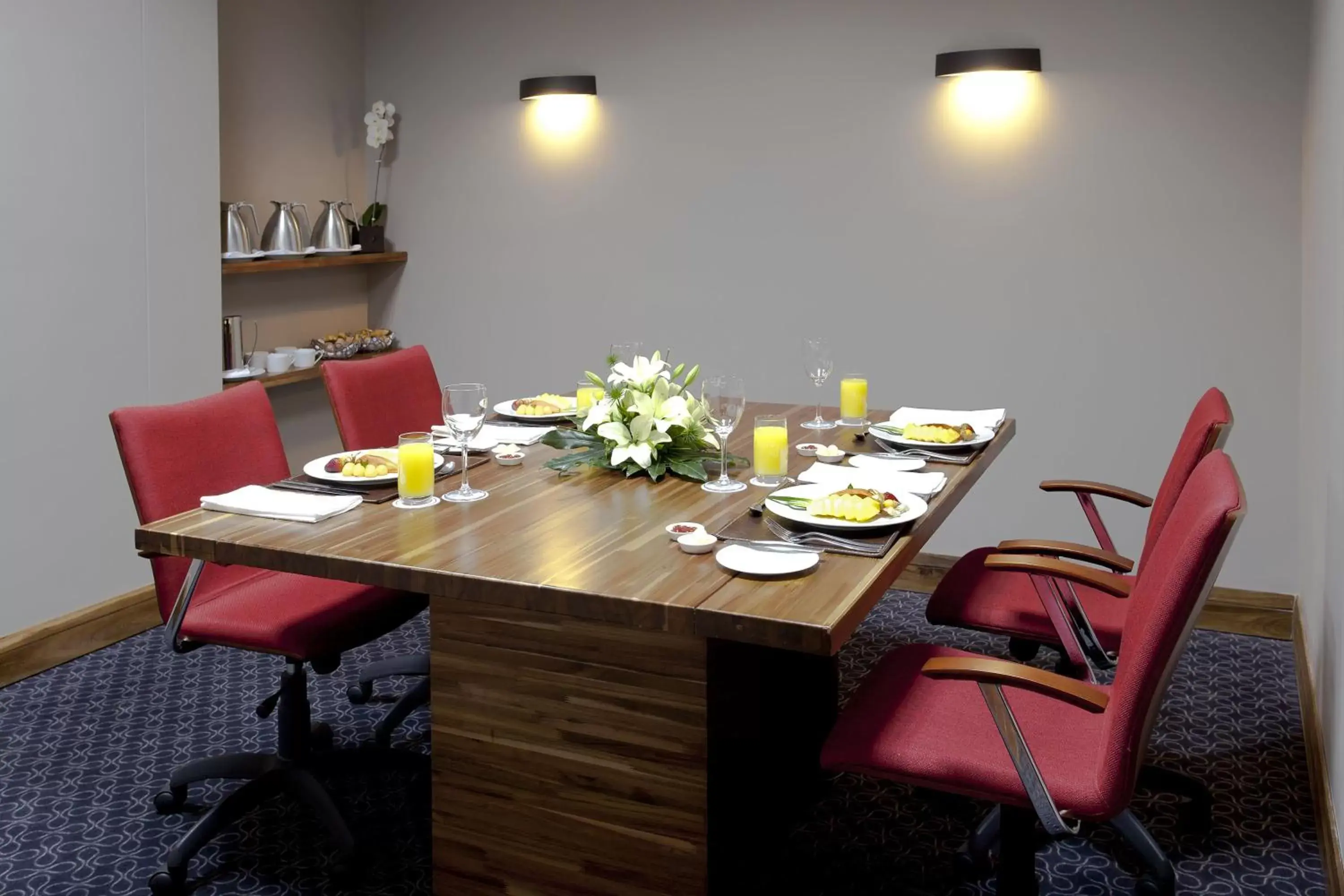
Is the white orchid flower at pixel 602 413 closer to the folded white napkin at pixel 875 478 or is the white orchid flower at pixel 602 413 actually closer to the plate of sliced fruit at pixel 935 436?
the folded white napkin at pixel 875 478

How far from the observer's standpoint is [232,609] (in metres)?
2.64

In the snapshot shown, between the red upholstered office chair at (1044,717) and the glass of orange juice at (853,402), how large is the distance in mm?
1217

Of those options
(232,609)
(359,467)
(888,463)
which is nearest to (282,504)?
(359,467)

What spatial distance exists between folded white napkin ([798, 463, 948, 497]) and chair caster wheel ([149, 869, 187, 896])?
154 cm

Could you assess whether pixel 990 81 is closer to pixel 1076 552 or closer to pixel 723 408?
pixel 1076 552

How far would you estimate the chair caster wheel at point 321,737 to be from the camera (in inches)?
123

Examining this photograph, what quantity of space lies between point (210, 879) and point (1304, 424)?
3.36 meters

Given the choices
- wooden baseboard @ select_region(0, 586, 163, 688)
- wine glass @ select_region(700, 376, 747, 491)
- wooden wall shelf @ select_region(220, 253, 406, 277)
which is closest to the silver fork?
wine glass @ select_region(700, 376, 747, 491)

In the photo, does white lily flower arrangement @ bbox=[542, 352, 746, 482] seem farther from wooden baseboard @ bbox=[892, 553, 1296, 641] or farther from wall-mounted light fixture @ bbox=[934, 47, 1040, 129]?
wall-mounted light fixture @ bbox=[934, 47, 1040, 129]

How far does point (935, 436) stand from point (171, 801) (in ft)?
6.59

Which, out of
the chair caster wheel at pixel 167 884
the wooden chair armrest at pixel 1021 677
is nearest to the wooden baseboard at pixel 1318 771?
the wooden chair armrest at pixel 1021 677

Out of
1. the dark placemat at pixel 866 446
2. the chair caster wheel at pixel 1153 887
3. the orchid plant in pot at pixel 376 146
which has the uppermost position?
the orchid plant in pot at pixel 376 146

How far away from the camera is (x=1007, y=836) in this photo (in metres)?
2.10

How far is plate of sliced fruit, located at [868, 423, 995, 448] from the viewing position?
118 inches
